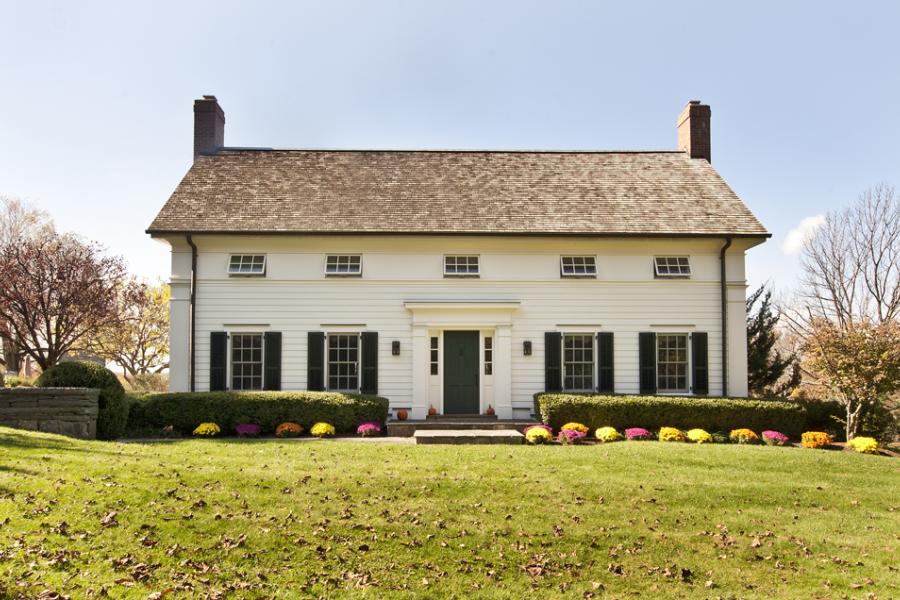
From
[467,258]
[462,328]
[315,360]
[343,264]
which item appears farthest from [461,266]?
[315,360]

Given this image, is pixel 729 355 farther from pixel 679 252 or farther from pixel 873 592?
pixel 873 592

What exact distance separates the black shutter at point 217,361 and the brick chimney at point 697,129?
49.4ft

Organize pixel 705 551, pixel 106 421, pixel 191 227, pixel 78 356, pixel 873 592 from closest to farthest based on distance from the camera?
pixel 873 592 < pixel 705 551 < pixel 106 421 < pixel 191 227 < pixel 78 356

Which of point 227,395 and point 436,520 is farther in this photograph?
point 227,395

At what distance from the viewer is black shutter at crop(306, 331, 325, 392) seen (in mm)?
16156

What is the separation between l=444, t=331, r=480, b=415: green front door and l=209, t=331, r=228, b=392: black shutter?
562cm

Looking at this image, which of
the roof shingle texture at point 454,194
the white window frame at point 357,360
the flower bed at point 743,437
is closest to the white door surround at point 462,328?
the white window frame at point 357,360

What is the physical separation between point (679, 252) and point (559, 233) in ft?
11.0

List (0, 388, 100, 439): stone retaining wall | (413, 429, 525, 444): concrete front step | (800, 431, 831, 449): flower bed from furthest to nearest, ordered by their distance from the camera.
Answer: (800, 431, 831, 449): flower bed < (413, 429, 525, 444): concrete front step < (0, 388, 100, 439): stone retaining wall

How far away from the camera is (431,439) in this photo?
13.2 meters

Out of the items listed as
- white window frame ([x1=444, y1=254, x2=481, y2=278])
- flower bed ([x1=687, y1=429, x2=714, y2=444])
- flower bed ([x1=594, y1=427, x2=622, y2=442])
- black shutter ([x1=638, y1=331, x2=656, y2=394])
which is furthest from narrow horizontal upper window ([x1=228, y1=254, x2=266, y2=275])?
flower bed ([x1=687, y1=429, x2=714, y2=444])

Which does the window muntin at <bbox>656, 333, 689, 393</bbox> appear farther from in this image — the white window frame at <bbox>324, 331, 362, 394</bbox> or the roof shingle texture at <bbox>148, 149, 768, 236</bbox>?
the white window frame at <bbox>324, 331, 362, 394</bbox>

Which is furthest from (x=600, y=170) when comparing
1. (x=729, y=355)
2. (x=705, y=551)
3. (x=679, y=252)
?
(x=705, y=551)

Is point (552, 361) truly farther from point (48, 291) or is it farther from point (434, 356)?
point (48, 291)
